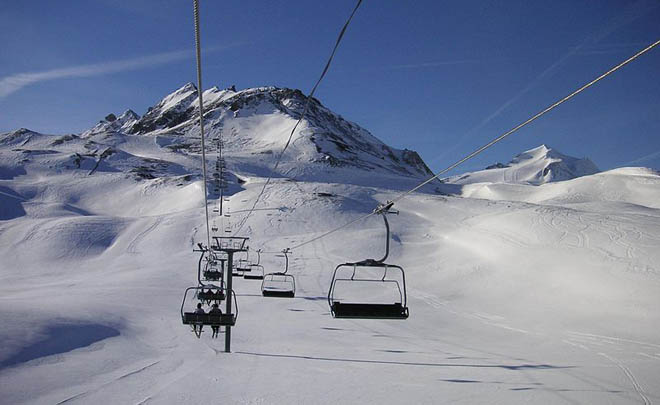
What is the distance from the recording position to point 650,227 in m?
40.3

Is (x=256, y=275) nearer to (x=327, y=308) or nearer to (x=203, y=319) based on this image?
(x=327, y=308)

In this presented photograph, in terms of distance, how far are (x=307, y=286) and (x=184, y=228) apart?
83.9ft

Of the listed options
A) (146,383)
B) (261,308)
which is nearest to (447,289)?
(261,308)

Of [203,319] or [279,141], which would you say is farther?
[279,141]

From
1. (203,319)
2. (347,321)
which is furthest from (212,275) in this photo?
(203,319)

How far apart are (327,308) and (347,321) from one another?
2627 millimetres

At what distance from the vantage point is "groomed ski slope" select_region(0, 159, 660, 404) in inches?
573

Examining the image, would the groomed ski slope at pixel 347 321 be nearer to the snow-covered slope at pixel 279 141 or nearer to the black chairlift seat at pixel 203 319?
the black chairlift seat at pixel 203 319

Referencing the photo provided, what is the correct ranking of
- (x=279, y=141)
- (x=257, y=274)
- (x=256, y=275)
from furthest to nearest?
(x=279, y=141)
(x=257, y=274)
(x=256, y=275)

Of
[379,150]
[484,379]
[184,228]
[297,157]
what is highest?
[379,150]

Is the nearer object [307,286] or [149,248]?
[307,286]

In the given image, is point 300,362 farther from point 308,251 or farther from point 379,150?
point 379,150

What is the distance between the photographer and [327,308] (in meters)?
30.5

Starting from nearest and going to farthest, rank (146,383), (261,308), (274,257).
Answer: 1. (146,383)
2. (261,308)
3. (274,257)
